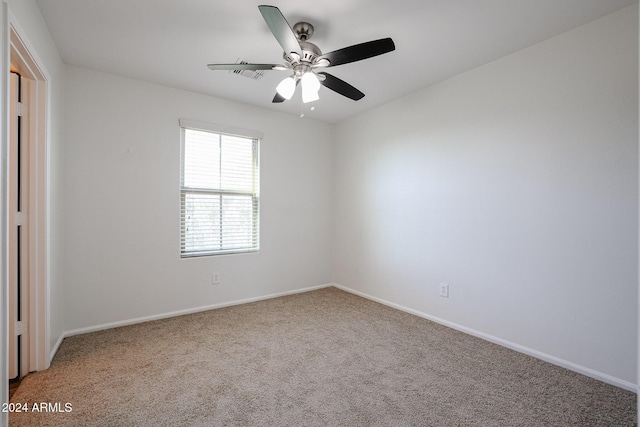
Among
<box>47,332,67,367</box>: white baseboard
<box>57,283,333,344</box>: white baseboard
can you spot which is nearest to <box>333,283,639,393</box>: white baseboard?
<box>57,283,333,344</box>: white baseboard

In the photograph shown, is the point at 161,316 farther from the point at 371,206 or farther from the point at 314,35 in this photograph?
the point at 314,35

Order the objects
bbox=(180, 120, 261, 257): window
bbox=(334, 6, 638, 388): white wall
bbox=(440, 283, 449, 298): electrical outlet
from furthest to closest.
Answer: bbox=(180, 120, 261, 257): window, bbox=(440, 283, 449, 298): electrical outlet, bbox=(334, 6, 638, 388): white wall

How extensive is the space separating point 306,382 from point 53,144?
263cm

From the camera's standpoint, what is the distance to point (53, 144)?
7.82ft

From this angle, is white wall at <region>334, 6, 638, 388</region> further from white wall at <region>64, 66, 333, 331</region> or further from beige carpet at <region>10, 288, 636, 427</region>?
white wall at <region>64, 66, 333, 331</region>

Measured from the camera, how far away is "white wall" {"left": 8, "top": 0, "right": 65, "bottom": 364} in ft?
6.29

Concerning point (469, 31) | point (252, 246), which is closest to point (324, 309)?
point (252, 246)

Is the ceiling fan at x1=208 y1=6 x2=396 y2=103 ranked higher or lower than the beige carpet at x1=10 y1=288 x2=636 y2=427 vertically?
higher

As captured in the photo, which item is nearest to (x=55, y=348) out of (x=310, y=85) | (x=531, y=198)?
(x=310, y=85)

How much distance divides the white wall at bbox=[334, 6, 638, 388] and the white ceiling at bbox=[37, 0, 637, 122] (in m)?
0.30

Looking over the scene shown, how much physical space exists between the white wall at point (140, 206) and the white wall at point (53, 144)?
0.52 feet

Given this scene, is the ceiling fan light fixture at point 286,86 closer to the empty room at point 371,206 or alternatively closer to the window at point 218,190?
the empty room at point 371,206

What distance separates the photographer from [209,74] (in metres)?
2.96

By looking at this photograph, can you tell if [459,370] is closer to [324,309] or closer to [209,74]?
[324,309]
